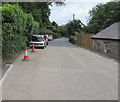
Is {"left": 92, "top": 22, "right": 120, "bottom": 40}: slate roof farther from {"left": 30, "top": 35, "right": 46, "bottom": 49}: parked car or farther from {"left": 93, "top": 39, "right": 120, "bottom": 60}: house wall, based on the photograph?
{"left": 30, "top": 35, "right": 46, "bottom": 49}: parked car

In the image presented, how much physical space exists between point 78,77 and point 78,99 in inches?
114

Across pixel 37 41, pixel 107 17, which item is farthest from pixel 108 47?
pixel 107 17

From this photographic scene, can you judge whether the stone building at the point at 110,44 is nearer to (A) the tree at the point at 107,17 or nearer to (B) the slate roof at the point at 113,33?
(B) the slate roof at the point at 113,33

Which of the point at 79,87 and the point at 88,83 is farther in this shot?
the point at 88,83

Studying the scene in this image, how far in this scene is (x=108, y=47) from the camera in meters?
19.6

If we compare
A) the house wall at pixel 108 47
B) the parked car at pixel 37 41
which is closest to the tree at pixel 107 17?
the house wall at pixel 108 47

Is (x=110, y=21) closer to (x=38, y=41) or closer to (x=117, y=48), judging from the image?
(x=38, y=41)

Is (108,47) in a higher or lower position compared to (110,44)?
lower

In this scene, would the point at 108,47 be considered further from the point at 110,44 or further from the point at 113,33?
the point at 113,33

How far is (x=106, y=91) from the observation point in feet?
21.6

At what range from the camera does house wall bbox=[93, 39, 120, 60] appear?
17266mm

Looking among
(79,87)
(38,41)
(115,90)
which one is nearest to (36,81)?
(79,87)

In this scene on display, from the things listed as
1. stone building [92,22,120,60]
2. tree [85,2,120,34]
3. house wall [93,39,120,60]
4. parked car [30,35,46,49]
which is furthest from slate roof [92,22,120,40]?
tree [85,2,120,34]

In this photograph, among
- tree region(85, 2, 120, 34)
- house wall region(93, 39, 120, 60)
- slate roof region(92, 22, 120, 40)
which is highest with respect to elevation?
tree region(85, 2, 120, 34)
